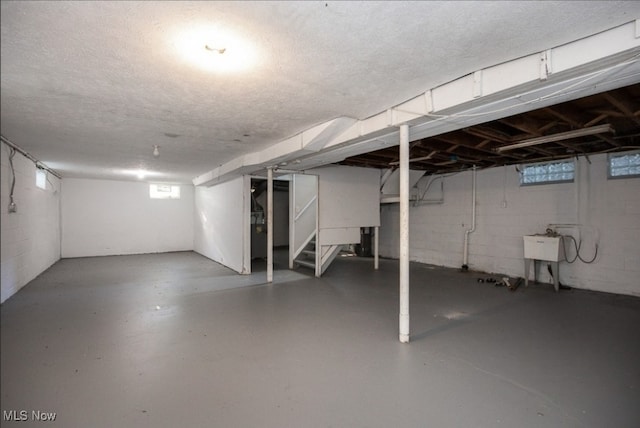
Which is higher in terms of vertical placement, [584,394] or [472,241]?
[472,241]

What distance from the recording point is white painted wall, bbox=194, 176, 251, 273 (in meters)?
5.75

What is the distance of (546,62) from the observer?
6.08 feet

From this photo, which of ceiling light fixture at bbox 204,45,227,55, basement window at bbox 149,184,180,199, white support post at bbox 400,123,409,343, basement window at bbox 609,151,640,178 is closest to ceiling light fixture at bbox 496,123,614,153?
basement window at bbox 609,151,640,178

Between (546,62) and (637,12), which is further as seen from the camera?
(546,62)

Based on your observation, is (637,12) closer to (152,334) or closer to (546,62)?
(546,62)

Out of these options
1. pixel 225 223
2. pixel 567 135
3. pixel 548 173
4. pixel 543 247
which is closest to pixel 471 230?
pixel 543 247

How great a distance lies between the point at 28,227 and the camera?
1930 millimetres

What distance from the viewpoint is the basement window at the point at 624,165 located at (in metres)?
4.17

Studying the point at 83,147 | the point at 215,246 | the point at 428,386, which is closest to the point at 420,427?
the point at 428,386

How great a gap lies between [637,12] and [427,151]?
10.4 feet

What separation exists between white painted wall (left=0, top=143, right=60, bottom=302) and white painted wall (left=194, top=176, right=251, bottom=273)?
286 centimetres

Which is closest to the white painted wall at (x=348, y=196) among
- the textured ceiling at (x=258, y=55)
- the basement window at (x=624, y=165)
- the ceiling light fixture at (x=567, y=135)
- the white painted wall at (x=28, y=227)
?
the textured ceiling at (x=258, y=55)

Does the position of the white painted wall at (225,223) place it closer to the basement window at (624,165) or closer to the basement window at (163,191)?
the basement window at (163,191)

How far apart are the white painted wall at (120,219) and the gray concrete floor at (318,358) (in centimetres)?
374
